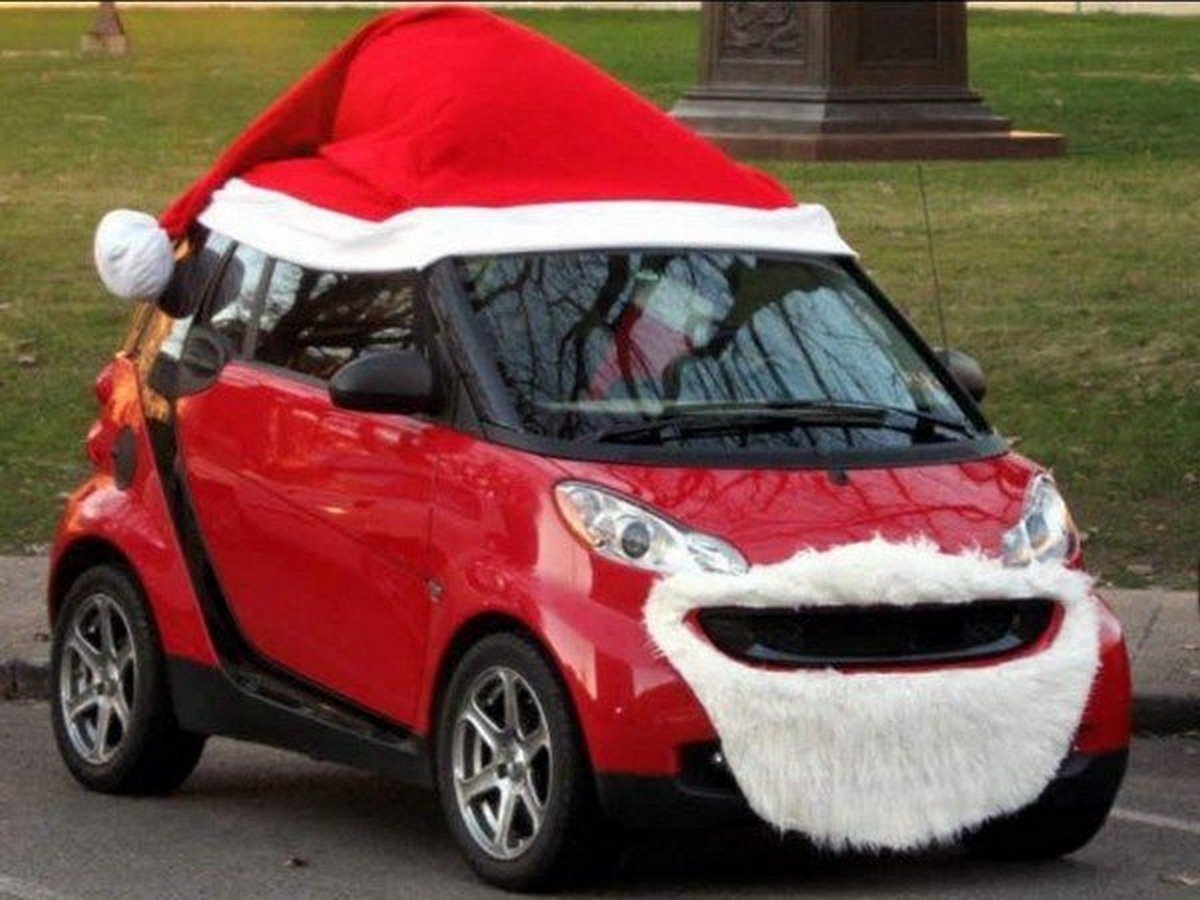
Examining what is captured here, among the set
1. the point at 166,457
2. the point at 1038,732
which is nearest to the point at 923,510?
the point at 1038,732

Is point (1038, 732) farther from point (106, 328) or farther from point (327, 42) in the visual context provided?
point (327, 42)

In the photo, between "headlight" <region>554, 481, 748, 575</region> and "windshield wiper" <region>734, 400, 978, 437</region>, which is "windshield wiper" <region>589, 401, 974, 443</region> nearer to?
"windshield wiper" <region>734, 400, 978, 437</region>

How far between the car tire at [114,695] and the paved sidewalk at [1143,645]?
155cm

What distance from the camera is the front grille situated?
8.25 meters

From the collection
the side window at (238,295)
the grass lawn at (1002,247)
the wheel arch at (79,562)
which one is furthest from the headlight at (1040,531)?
the grass lawn at (1002,247)

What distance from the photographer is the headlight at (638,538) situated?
8.27m

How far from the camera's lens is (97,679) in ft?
32.6

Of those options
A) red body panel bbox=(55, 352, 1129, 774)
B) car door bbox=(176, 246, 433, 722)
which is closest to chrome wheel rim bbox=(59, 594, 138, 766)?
red body panel bbox=(55, 352, 1129, 774)

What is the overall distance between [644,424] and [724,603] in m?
0.71

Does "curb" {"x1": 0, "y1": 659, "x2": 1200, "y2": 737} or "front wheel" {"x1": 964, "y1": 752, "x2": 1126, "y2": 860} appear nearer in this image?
"front wheel" {"x1": 964, "y1": 752, "x2": 1126, "y2": 860}

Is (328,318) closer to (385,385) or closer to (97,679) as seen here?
(385,385)

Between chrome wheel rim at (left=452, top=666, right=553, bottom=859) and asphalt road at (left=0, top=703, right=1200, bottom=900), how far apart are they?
0.17 meters

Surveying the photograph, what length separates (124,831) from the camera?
369 inches

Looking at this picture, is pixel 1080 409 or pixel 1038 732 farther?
pixel 1080 409
